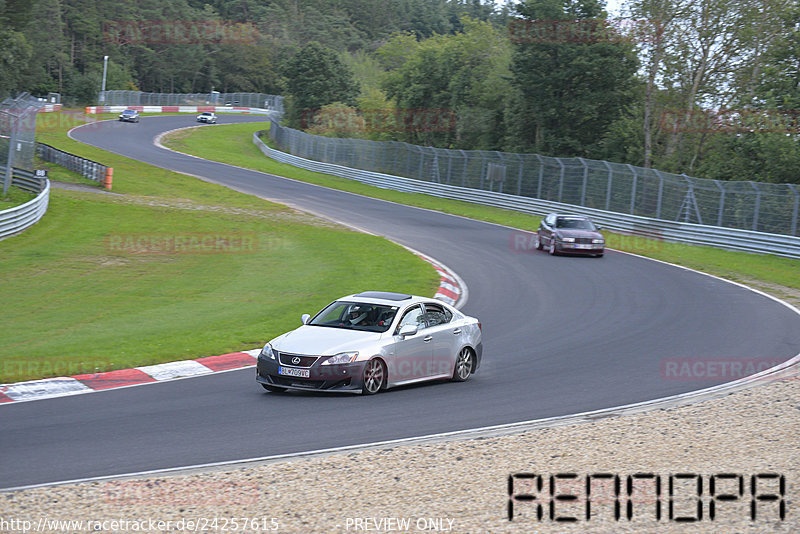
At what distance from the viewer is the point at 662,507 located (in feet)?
23.3

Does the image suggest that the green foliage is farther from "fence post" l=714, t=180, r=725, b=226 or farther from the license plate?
the license plate

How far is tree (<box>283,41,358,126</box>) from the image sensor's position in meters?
80.2

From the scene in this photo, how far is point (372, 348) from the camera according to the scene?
11805 millimetres

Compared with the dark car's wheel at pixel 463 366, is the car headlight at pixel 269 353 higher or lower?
higher

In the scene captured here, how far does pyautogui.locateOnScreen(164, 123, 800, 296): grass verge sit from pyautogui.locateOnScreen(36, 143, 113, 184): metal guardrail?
12622mm

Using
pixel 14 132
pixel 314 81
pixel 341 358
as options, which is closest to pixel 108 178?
pixel 14 132

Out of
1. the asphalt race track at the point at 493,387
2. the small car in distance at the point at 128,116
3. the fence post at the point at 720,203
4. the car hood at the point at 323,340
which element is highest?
the small car in distance at the point at 128,116

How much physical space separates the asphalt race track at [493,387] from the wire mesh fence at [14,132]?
56.5ft

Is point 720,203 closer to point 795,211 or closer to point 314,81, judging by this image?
point 795,211

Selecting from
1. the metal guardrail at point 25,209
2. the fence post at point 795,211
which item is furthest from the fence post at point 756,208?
the metal guardrail at point 25,209

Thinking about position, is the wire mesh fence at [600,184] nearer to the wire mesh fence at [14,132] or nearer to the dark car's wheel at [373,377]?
the wire mesh fence at [14,132]

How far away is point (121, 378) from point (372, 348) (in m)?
3.81

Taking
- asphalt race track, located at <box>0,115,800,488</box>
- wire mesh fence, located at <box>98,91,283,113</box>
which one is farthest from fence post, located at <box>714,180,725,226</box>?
wire mesh fence, located at <box>98,91,283,113</box>

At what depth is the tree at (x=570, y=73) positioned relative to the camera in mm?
50719
